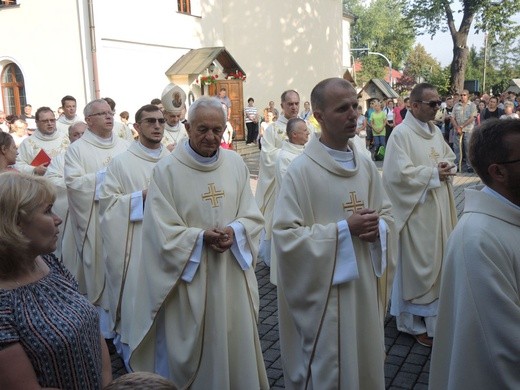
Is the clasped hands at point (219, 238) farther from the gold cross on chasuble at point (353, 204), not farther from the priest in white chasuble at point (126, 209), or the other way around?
the priest in white chasuble at point (126, 209)

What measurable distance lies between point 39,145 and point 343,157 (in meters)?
5.39

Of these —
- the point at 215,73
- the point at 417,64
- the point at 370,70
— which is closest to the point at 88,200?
the point at 215,73

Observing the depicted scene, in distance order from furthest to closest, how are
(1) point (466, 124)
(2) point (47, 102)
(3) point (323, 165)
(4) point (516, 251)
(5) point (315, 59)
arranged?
(5) point (315, 59) → (2) point (47, 102) → (1) point (466, 124) → (3) point (323, 165) → (4) point (516, 251)

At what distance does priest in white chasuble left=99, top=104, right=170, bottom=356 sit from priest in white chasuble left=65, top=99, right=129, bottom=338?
65 cm

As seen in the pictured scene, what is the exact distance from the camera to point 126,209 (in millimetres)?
4648

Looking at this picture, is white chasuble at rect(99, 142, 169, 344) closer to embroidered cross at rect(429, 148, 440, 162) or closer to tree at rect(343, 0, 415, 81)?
embroidered cross at rect(429, 148, 440, 162)

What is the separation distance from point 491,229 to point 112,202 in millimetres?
3371

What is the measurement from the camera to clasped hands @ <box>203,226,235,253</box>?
3.54m

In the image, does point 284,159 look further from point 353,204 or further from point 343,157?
point 353,204

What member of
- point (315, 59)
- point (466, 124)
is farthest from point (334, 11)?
point (466, 124)

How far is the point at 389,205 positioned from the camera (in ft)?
12.0

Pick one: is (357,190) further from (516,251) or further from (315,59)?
(315,59)

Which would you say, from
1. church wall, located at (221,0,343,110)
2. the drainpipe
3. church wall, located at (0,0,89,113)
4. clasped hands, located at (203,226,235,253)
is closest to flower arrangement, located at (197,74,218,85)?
A: church wall, located at (221,0,343,110)

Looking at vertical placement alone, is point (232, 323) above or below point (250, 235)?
below
